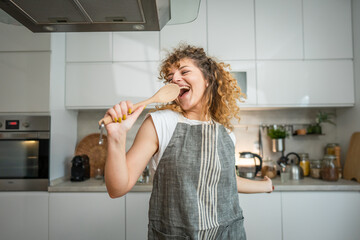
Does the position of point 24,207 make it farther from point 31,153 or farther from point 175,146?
point 175,146

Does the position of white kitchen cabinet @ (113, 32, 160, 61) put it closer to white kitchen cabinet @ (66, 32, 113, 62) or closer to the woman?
white kitchen cabinet @ (66, 32, 113, 62)

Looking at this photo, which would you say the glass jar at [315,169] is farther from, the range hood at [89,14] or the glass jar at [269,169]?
the range hood at [89,14]

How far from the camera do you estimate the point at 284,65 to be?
2273 millimetres

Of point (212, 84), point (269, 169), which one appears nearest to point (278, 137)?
point (269, 169)

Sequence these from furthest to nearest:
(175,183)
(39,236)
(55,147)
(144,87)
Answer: (144,87) < (55,147) < (39,236) < (175,183)

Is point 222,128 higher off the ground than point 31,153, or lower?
higher

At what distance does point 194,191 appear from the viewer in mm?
857

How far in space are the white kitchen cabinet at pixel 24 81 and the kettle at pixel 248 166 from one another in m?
1.76

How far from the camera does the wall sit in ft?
7.20

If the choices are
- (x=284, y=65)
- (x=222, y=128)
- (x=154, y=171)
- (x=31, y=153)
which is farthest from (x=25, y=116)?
(x=284, y=65)

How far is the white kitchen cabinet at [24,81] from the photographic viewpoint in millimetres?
2049

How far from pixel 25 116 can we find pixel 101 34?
0.99 meters

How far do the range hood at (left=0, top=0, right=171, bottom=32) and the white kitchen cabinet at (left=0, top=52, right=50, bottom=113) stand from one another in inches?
50.2

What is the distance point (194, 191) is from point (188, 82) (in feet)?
1.34
